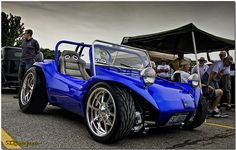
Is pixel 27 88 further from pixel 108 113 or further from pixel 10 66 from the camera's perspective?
pixel 10 66

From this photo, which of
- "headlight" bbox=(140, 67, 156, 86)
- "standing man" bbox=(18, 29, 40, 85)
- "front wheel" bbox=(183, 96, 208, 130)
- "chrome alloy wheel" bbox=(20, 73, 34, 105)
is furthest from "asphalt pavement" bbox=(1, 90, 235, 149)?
"standing man" bbox=(18, 29, 40, 85)

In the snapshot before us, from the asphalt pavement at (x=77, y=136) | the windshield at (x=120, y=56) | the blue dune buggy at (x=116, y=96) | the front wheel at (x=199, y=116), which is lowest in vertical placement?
the asphalt pavement at (x=77, y=136)

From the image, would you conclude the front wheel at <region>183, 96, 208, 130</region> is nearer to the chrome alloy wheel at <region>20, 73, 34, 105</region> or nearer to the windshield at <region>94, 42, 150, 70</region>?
the windshield at <region>94, 42, 150, 70</region>

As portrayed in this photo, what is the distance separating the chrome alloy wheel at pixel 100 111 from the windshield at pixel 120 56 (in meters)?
0.74

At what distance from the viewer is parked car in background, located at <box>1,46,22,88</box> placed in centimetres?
745

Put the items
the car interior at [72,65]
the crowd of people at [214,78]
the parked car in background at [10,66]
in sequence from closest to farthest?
the car interior at [72,65]
the crowd of people at [214,78]
the parked car in background at [10,66]

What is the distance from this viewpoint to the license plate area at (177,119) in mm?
2738

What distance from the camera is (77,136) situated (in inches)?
111

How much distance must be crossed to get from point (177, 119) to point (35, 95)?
2221 millimetres

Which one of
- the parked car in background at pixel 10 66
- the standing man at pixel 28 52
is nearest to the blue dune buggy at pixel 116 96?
the standing man at pixel 28 52

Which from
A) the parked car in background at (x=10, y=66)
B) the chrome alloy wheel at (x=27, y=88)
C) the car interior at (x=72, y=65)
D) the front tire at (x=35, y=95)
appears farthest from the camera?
the parked car in background at (x=10, y=66)

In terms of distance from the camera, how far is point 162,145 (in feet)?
8.68

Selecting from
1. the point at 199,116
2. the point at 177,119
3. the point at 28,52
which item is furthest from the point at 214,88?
the point at 28,52

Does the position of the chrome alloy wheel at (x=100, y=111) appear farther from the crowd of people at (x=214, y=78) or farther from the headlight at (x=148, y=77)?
the crowd of people at (x=214, y=78)
